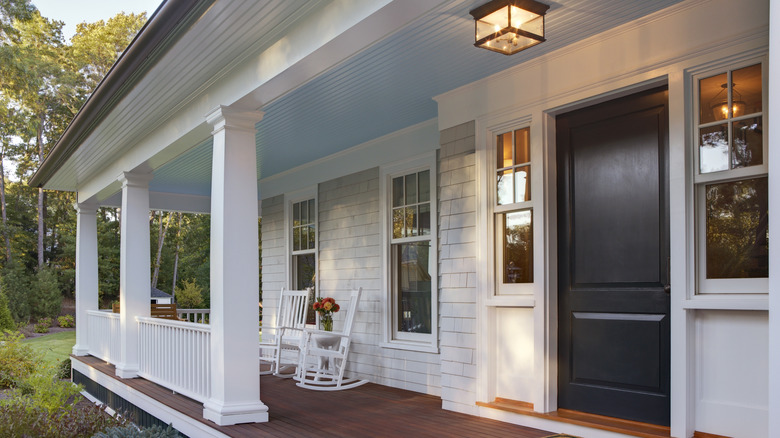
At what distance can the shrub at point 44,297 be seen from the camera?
20328 mm

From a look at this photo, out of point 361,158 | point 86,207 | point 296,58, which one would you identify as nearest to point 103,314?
point 86,207

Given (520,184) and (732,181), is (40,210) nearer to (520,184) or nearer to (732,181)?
(520,184)

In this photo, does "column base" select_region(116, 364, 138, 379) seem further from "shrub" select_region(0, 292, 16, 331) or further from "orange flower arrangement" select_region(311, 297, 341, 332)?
"shrub" select_region(0, 292, 16, 331)

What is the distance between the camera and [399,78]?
15.9 ft

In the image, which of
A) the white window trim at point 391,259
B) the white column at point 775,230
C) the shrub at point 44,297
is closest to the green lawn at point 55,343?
the shrub at point 44,297

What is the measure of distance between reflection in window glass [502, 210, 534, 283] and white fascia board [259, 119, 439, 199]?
1.62 meters

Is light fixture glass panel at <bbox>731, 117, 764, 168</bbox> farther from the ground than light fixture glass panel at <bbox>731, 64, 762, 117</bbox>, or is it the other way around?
light fixture glass panel at <bbox>731, 64, 762, 117</bbox>

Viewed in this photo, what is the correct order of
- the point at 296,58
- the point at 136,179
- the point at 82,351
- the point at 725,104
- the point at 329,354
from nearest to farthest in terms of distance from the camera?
the point at 725,104 < the point at 296,58 < the point at 329,354 < the point at 136,179 < the point at 82,351

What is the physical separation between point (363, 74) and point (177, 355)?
3034 millimetres

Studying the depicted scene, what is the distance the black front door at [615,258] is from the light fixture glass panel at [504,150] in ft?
1.32

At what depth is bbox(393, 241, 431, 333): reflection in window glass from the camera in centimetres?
631

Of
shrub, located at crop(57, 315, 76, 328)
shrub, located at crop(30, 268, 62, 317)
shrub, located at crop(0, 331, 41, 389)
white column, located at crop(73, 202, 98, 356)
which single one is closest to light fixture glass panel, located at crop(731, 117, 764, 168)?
white column, located at crop(73, 202, 98, 356)

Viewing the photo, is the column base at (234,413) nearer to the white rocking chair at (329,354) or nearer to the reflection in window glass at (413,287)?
the white rocking chair at (329,354)

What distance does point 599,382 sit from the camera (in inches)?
164
